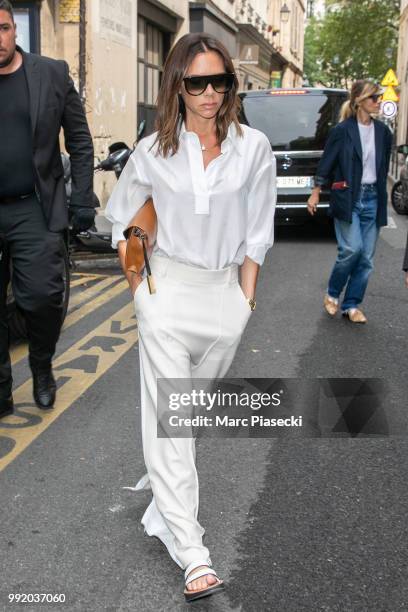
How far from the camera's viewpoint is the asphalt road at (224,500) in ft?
9.36

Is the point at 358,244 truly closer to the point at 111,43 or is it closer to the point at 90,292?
the point at 90,292

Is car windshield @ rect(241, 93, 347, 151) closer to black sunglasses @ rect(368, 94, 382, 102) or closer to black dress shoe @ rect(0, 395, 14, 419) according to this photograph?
black sunglasses @ rect(368, 94, 382, 102)

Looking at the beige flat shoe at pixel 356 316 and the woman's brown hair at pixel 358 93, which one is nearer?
the woman's brown hair at pixel 358 93

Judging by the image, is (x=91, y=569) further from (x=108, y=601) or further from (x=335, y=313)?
(x=335, y=313)

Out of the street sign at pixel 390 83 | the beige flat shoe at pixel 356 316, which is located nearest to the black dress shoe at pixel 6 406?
the beige flat shoe at pixel 356 316

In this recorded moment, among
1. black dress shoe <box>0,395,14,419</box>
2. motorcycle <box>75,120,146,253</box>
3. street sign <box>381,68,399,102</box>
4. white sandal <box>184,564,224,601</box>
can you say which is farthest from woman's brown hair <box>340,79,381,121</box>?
street sign <box>381,68,399,102</box>

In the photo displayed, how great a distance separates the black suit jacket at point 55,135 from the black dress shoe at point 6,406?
0.95 metres

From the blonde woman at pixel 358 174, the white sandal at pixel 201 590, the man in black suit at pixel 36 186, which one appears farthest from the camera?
the blonde woman at pixel 358 174

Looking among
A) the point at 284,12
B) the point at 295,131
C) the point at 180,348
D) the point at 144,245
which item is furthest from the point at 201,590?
the point at 284,12

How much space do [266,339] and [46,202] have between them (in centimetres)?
259

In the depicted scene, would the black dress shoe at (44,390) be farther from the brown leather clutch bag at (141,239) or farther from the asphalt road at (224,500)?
the brown leather clutch bag at (141,239)

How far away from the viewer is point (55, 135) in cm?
417

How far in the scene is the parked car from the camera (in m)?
11.4

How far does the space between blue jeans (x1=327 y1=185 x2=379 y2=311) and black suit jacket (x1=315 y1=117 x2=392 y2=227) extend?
67mm
